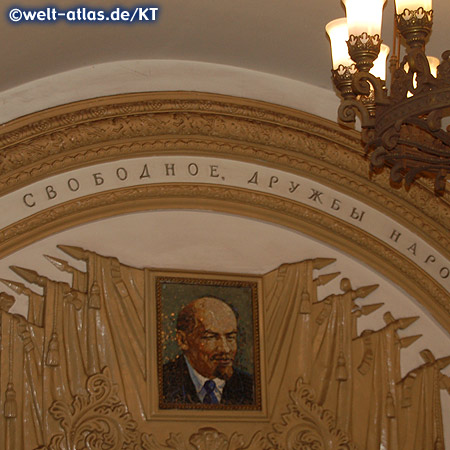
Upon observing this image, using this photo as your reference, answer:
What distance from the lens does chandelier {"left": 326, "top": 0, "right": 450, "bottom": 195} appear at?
4625 millimetres

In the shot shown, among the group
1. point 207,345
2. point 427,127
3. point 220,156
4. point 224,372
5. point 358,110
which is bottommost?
point 224,372

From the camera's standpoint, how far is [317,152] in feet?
24.8

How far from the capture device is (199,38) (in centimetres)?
702

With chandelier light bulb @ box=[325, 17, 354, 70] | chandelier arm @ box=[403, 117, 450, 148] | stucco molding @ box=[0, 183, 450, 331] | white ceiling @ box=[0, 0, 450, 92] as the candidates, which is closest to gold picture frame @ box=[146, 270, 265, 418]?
stucco molding @ box=[0, 183, 450, 331]

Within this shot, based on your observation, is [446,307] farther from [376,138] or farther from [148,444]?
[376,138]

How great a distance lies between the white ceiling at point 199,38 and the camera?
21.5 feet

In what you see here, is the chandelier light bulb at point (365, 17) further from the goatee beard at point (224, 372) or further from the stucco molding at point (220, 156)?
the goatee beard at point (224, 372)

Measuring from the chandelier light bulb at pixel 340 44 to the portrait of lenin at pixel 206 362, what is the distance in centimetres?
244

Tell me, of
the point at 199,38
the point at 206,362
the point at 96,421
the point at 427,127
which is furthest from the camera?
the point at 206,362

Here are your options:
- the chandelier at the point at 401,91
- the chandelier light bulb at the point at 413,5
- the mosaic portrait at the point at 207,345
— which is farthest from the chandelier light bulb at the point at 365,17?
the mosaic portrait at the point at 207,345

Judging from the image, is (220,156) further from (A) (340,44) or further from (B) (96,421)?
(A) (340,44)

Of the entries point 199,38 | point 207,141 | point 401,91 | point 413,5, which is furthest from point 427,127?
point 207,141

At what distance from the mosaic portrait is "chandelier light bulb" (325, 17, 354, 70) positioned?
240 cm

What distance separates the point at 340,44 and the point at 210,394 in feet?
8.91
